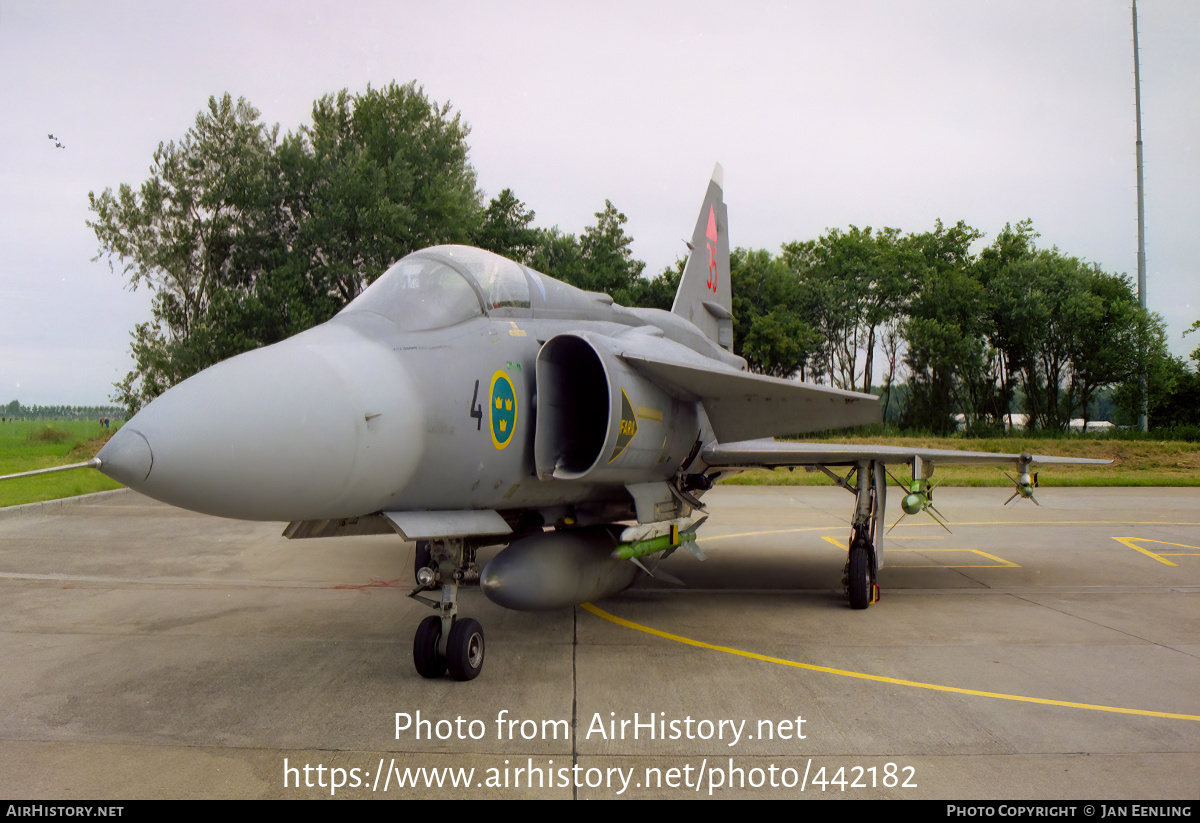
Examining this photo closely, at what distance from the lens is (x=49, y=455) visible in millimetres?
24000

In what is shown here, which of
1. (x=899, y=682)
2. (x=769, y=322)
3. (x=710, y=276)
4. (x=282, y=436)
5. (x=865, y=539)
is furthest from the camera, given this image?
(x=769, y=322)

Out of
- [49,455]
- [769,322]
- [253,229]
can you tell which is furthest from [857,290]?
[49,455]

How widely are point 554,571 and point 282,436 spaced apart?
2772 mm

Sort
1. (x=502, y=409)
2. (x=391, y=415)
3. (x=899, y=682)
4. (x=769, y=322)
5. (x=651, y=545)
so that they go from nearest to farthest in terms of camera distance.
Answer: (x=391, y=415) → (x=502, y=409) → (x=899, y=682) → (x=651, y=545) → (x=769, y=322)

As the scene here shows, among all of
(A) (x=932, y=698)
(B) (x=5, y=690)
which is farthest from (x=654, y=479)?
(B) (x=5, y=690)

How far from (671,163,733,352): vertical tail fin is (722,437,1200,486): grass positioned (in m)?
12.1

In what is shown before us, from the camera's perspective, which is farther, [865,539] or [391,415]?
[865,539]

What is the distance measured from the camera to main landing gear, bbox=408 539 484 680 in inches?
197

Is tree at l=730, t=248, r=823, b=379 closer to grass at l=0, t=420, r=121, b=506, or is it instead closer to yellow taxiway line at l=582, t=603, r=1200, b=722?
grass at l=0, t=420, r=121, b=506

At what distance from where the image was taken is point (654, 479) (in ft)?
20.4

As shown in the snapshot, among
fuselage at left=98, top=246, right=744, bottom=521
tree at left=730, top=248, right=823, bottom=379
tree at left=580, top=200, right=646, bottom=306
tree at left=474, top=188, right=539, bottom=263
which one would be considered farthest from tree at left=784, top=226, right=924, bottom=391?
fuselage at left=98, top=246, right=744, bottom=521

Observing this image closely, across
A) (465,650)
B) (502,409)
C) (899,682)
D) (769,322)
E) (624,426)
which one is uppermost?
(769,322)

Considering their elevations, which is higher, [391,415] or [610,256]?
[610,256]

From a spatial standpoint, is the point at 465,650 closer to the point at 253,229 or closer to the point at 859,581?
the point at 859,581
